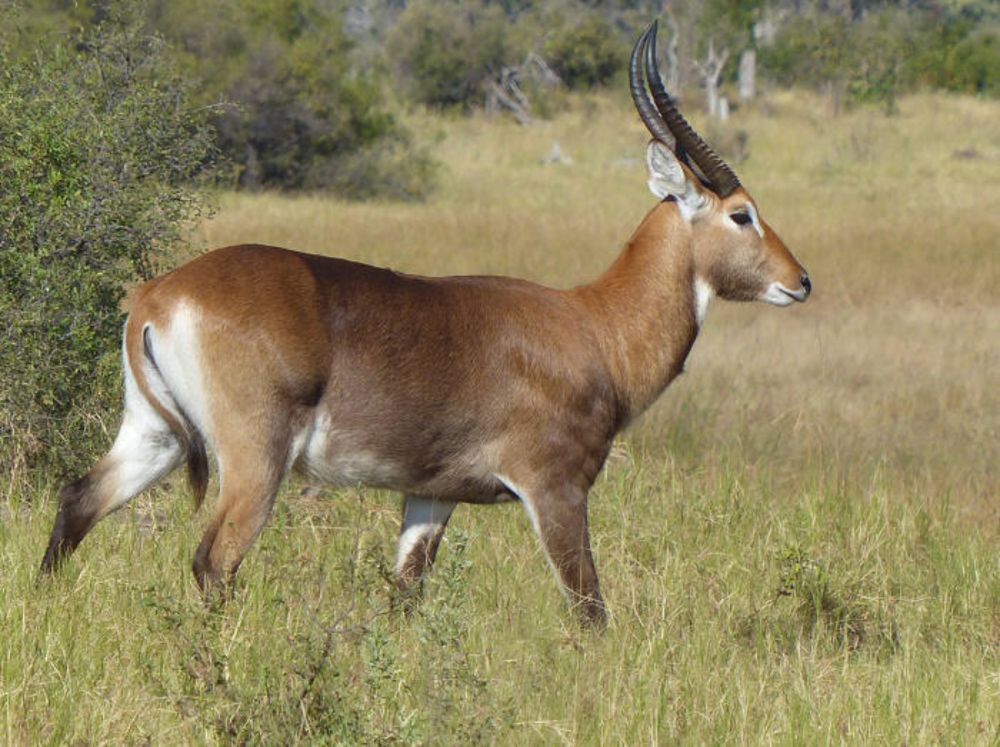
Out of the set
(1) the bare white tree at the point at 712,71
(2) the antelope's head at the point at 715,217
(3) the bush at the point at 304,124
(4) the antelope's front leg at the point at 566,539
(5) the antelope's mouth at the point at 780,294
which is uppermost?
(2) the antelope's head at the point at 715,217

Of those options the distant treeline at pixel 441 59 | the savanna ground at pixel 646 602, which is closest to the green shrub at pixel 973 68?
the distant treeline at pixel 441 59

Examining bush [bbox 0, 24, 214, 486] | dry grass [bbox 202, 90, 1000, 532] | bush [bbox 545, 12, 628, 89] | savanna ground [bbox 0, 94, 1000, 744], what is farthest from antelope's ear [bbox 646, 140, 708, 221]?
bush [bbox 545, 12, 628, 89]

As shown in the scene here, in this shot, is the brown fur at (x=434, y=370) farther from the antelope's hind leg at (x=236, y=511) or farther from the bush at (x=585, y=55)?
the bush at (x=585, y=55)

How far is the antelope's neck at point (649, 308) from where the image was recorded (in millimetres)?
4527

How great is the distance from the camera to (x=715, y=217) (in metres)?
4.68

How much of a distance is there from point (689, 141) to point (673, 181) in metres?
0.14

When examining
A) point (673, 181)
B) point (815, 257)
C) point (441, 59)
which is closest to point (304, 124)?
point (815, 257)

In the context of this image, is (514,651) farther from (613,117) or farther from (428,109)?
(428,109)

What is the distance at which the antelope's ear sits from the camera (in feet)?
15.0

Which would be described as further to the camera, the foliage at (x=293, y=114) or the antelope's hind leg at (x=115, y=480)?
the foliage at (x=293, y=114)

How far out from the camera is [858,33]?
32.8 metres

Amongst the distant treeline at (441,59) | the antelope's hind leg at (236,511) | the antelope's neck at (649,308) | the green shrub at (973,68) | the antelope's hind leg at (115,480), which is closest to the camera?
the antelope's hind leg at (236,511)

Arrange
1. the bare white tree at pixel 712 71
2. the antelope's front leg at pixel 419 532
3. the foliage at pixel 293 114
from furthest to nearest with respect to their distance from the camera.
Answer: the bare white tree at pixel 712 71
the foliage at pixel 293 114
the antelope's front leg at pixel 419 532

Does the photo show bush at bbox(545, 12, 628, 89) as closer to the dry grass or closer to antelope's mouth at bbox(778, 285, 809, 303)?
the dry grass
